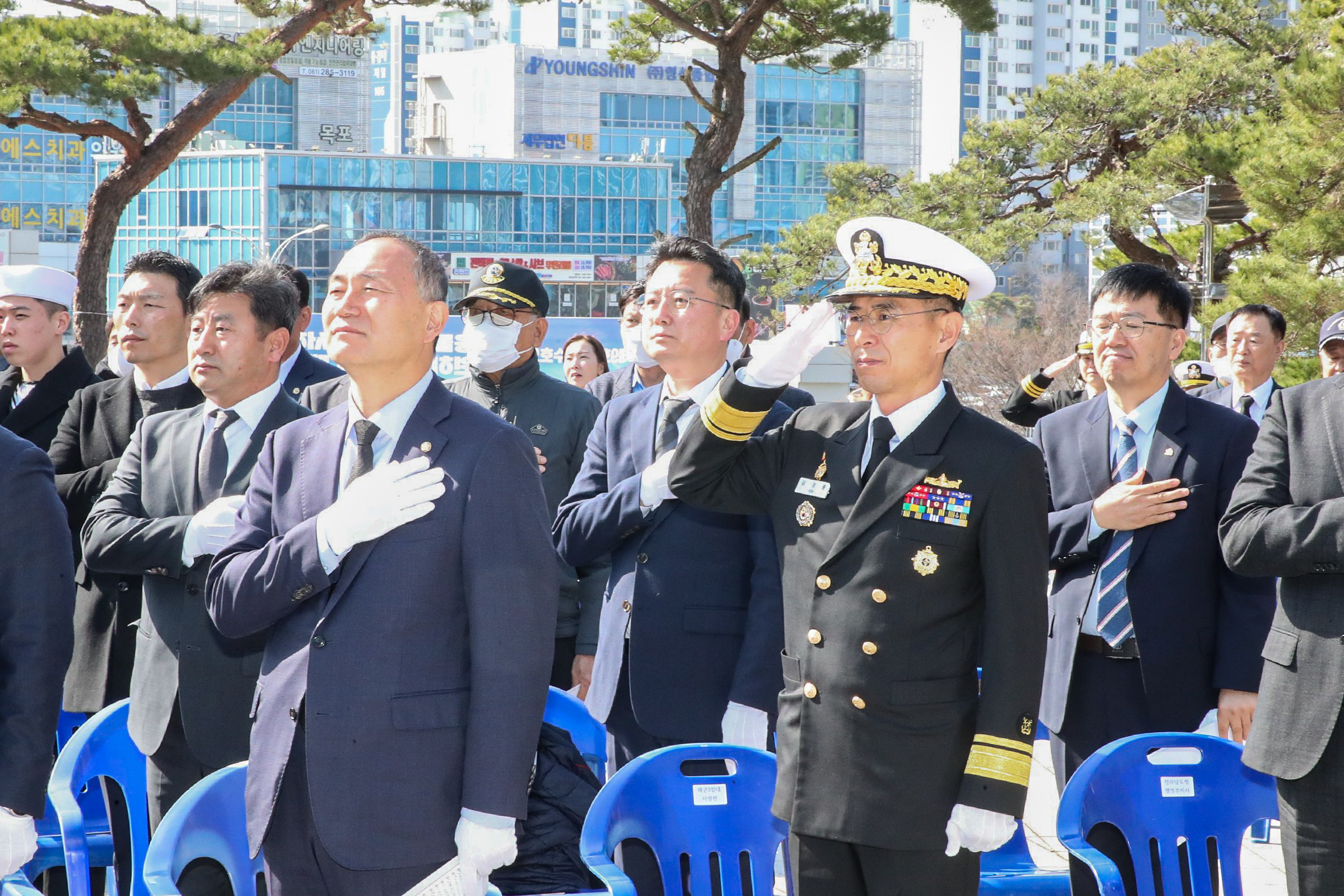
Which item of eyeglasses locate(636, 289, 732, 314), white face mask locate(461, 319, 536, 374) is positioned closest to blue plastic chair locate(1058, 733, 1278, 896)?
eyeglasses locate(636, 289, 732, 314)

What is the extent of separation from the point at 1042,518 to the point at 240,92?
35.3 ft

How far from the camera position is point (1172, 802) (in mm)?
2805

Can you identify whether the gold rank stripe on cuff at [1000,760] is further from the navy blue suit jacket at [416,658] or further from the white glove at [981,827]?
the navy blue suit jacket at [416,658]

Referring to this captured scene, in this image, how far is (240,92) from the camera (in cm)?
1178

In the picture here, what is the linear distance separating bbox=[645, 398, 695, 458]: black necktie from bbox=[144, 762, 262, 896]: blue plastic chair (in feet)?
4.32

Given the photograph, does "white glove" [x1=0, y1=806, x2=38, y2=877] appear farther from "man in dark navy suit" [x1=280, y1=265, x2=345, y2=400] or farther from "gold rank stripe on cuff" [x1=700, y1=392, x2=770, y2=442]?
"man in dark navy suit" [x1=280, y1=265, x2=345, y2=400]

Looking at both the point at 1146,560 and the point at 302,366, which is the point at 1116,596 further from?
the point at 302,366

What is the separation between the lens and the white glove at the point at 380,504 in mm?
2225

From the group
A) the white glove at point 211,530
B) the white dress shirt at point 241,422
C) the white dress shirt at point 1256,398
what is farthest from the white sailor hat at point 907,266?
the white dress shirt at point 1256,398

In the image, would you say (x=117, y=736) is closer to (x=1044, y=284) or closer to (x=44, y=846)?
(x=44, y=846)

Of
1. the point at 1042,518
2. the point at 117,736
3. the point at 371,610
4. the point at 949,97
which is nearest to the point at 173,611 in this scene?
the point at 117,736

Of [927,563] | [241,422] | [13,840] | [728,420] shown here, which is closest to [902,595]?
[927,563]

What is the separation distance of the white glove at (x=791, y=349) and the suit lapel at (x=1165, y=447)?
1.23 m

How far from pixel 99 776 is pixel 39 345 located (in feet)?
6.38
